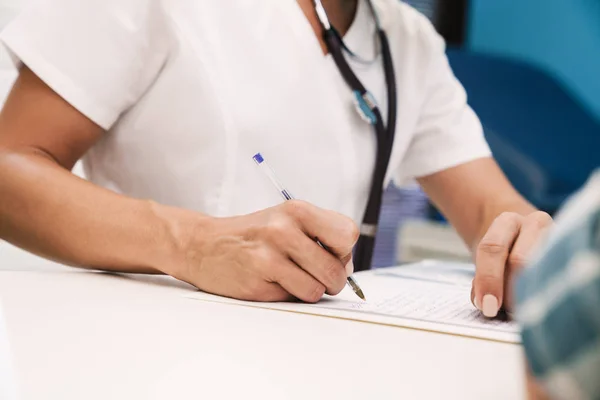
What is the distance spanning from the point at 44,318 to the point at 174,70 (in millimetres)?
514

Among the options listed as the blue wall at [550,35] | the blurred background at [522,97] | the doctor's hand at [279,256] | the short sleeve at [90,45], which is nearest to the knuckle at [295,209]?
the doctor's hand at [279,256]

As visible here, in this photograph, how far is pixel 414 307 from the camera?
2.53 ft

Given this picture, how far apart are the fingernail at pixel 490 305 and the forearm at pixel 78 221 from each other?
0.35 metres

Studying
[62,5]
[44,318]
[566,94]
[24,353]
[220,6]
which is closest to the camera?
[24,353]

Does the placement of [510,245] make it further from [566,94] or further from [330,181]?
[566,94]

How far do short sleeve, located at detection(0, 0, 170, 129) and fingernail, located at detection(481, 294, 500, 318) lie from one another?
1.91 feet

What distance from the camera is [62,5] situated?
958 mm

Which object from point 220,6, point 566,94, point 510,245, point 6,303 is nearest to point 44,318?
point 6,303

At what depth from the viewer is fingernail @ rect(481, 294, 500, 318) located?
728 millimetres

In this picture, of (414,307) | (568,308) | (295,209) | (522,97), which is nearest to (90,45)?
(295,209)

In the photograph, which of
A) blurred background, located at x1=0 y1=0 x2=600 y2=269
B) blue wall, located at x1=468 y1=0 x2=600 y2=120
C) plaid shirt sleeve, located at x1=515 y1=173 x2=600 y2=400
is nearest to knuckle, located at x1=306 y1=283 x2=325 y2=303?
plaid shirt sleeve, located at x1=515 y1=173 x2=600 y2=400

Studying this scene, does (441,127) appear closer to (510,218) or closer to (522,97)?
(510,218)

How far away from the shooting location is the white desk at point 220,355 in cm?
46

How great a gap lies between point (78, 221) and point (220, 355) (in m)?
0.39
